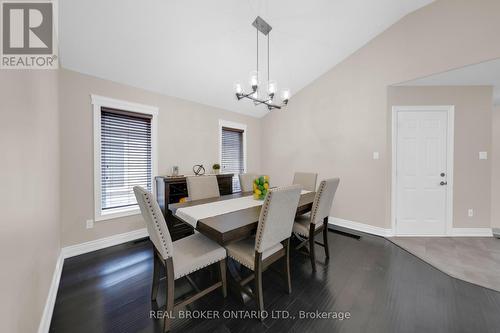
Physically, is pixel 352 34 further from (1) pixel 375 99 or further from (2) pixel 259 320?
(2) pixel 259 320

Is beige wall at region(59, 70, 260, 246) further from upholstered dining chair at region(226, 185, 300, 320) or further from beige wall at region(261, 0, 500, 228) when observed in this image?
beige wall at region(261, 0, 500, 228)

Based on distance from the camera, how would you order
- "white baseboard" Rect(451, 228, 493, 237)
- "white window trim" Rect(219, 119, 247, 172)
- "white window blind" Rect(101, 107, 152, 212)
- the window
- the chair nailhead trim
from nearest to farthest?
the chair nailhead trim, "white window blind" Rect(101, 107, 152, 212), "white baseboard" Rect(451, 228, 493, 237), "white window trim" Rect(219, 119, 247, 172), the window

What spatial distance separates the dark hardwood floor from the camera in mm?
1439

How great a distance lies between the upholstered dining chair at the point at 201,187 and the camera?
248 cm

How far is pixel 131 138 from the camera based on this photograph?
2.93 metres

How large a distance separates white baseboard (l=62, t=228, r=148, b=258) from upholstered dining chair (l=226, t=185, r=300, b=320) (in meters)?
2.02

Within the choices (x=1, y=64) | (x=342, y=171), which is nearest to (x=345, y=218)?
(x=342, y=171)

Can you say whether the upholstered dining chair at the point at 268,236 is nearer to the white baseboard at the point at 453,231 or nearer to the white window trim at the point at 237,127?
the white baseboard at the point at 453,231

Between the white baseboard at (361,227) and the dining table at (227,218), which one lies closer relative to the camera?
the dining table at (227,218)

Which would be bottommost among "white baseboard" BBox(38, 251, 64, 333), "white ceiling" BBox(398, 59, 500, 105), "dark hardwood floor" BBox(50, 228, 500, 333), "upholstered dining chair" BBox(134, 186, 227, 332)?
"dark hardwood floor" BBox(50, 228, 500, 333)

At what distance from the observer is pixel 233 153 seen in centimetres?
449

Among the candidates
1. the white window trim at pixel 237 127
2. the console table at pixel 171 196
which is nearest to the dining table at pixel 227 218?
the console table at pixel 171 196

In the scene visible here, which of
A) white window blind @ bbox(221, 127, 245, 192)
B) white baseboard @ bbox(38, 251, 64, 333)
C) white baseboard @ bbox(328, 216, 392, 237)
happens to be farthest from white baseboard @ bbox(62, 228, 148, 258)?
white baseboard @ bbox(328, 216, 392, 237)

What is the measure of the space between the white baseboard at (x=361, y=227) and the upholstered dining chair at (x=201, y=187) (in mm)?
2509
